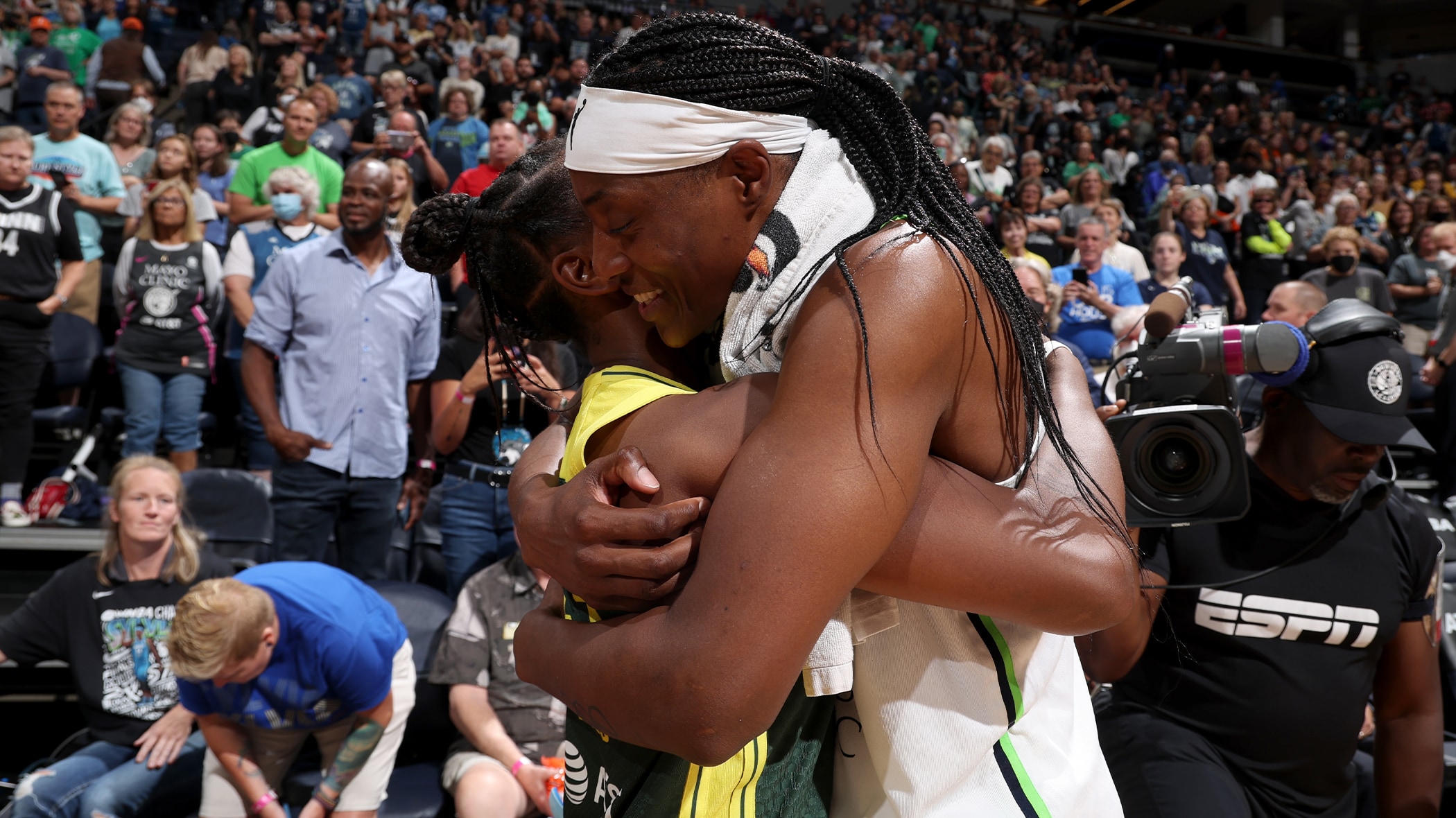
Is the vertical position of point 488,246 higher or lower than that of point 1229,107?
Answer: higher

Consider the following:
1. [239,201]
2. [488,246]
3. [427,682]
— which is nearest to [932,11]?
[239,201]

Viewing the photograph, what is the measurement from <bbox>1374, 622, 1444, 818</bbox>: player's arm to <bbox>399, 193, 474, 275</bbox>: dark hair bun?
2.21 metres

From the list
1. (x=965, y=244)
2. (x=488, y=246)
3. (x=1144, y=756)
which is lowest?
Result: (x=1144, y=756)

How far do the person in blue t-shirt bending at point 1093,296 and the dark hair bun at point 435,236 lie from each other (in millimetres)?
4880

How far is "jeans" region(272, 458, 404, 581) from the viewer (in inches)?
180

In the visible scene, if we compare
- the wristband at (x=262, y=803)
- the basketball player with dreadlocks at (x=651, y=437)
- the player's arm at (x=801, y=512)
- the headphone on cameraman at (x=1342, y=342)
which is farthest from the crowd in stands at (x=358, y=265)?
the headphone on cameraman at (x=1342, y=342)

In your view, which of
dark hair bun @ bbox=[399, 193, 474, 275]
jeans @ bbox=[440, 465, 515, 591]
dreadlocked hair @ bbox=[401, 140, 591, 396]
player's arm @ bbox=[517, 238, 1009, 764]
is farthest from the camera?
jeans @ bbox=[440, 465, 515, 591]

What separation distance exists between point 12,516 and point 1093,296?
562 cm

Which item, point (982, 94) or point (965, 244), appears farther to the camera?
point (982, 94)

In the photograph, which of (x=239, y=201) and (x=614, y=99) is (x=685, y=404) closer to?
(x=614, y=99)

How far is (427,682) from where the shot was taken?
410 cm

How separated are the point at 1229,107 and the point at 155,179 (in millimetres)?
15558

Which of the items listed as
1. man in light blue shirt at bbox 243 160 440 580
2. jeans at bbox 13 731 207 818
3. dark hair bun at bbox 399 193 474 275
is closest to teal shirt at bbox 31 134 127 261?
man in light blue shirt at bbox 243 160 440 580

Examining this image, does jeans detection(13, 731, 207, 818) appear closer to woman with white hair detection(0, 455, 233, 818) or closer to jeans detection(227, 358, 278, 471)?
woman with white hair detection(0, 455, 233, 818)
